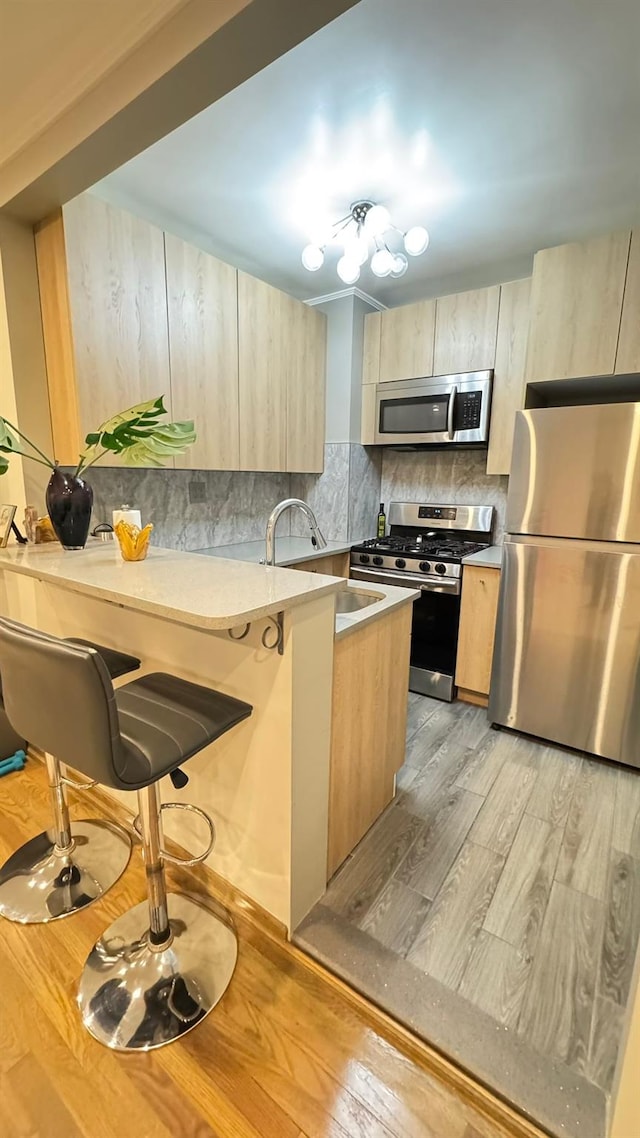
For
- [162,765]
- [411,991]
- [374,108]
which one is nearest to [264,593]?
[162,765]

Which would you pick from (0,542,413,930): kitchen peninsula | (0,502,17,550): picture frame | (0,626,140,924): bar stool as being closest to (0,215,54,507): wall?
(0,502,17,550): picture frame

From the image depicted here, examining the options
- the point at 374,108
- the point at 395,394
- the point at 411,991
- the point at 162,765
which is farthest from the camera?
the point at 395,394

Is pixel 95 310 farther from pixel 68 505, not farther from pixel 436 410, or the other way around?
pixel 436 410

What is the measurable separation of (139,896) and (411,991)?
88 cm

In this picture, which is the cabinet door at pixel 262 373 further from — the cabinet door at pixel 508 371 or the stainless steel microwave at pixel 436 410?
the cabinet door at pixel 508 371

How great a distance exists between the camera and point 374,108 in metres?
1.60

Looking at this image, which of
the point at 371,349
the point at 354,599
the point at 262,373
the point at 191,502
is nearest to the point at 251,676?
the point at 354,599

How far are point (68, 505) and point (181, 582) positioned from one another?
2.38ft

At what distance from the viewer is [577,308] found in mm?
2312

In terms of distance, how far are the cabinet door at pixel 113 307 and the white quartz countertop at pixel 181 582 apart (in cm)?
72

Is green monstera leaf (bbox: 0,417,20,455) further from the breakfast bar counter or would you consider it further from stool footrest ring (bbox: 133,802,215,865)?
stool footrest ring (bbox: 133,802,215,865)

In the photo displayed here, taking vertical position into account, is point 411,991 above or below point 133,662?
below

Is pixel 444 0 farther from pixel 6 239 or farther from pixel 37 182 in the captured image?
pixel 6 239

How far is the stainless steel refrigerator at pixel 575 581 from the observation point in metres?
2.07
